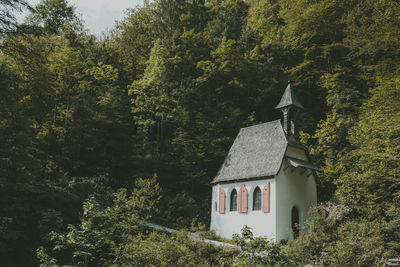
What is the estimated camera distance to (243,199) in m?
19.4

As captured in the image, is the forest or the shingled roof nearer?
the forest

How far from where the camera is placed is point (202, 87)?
28.8 meters

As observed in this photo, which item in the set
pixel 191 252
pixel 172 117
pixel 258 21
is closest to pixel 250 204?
pixel 191 252

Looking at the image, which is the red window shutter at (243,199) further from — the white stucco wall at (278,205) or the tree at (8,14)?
the tree at (8,14)

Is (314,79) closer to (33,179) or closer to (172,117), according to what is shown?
(172,117)

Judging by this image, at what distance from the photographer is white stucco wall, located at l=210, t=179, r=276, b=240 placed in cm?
1762

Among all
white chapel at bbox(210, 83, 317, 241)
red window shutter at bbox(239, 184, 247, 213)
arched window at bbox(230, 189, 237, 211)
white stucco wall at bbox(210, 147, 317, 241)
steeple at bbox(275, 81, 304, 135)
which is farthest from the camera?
arched window at bbox(230, 189, 237, 211)

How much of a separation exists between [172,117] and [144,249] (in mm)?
16405

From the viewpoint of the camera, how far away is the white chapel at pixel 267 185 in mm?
17828

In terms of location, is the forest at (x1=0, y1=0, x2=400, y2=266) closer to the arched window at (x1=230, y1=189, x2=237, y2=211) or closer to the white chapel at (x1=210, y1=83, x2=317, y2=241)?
the white chapel at (x1=210, y1=83, x2=317, y2=241)

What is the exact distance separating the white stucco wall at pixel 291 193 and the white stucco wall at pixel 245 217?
0.34m

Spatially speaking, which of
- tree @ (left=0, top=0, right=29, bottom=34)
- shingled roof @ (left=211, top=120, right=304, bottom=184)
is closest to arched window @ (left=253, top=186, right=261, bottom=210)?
shingled roof @ (left=211, top=120, right=304, bottom=184)

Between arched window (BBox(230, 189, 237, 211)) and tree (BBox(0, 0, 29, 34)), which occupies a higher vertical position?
tree (BBox(0, 0, 29, 34))

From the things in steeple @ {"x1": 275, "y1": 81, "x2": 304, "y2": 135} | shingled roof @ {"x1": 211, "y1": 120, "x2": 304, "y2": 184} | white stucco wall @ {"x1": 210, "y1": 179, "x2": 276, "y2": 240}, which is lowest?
white stucco wall @ {"x1": 210, "y1": 179, "x2": 276, "y2": 240}
